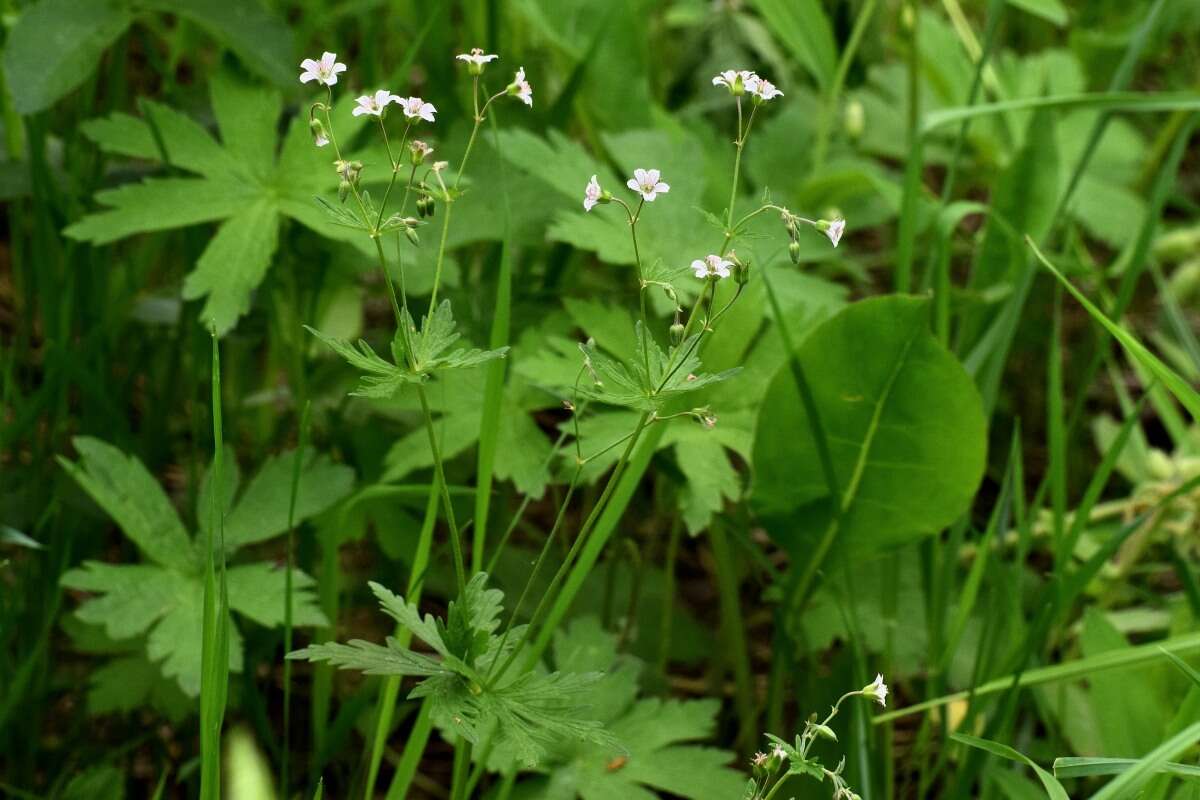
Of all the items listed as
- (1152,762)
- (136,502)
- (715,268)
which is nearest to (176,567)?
(136,502)

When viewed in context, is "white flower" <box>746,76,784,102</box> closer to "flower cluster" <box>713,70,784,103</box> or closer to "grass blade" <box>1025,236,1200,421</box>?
"flower cluster" <box>713,70,784,103</box>

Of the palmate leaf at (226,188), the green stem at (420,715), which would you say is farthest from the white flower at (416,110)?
the palmate leaf at (226,188)

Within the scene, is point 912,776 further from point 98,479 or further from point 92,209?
point 92,209

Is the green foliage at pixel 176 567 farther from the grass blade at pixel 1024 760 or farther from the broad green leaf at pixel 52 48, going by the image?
the grass blade at pixel 1024 760

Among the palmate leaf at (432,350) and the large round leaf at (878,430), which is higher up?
the palmate leaf at (432,350)

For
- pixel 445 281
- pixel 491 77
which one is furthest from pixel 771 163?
pixel 445 281

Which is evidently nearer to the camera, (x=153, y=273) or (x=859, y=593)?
(x=859, y=593)
